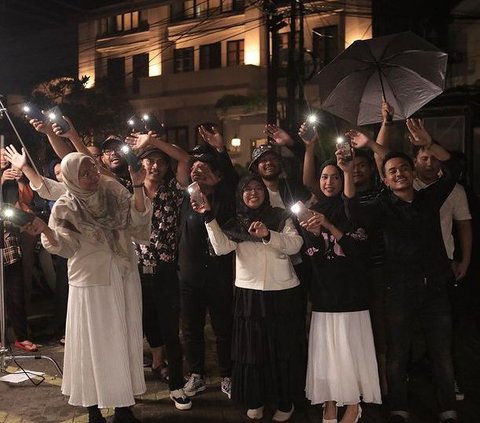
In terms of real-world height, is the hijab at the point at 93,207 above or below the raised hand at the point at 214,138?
below

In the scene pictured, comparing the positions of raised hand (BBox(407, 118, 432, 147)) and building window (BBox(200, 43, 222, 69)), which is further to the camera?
building window (BBox(200, 43, 222, 69))

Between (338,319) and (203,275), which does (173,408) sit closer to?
(203,275)

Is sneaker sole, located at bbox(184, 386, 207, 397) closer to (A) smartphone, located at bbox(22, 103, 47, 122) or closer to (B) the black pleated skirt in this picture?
(B) the black pleated skirt

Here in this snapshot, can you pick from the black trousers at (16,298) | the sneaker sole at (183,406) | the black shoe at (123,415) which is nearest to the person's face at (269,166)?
the sneaker sole at (183,406)

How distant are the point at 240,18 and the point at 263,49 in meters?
2.13

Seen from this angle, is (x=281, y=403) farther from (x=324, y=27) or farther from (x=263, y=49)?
(x=263, y=49)

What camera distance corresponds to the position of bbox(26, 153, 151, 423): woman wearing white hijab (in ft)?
13.5

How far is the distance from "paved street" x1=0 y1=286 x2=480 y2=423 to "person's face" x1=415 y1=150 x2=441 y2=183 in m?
1.99

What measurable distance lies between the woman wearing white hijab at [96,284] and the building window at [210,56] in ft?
76.1

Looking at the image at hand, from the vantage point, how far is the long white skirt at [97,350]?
4121 millimetres

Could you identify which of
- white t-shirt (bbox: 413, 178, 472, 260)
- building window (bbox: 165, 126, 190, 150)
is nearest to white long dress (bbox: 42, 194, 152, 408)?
white t-shirt (bbox: 413, 178, 472, 260)

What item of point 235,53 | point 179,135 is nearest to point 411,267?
point 235,53

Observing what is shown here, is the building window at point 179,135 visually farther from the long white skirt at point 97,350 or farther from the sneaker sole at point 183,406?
the long white skirt at point 97,350

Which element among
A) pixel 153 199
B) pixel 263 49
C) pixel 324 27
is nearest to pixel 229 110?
pixel 263 49
